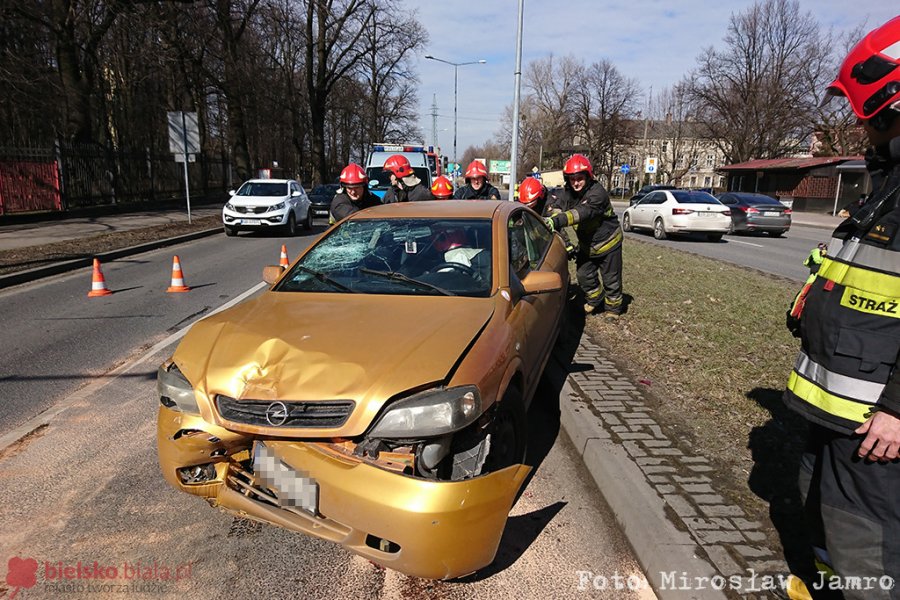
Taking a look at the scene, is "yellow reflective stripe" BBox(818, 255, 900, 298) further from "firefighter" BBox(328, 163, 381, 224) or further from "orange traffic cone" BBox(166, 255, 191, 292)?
"orange traffic cone" BBox(166, 255, 191, 292)

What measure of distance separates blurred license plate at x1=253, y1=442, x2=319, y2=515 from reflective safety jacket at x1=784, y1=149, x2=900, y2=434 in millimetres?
1883

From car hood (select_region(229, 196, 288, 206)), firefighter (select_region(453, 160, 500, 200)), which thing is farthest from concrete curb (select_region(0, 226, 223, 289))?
firefighter (select_region(453, 160, 500, 200))

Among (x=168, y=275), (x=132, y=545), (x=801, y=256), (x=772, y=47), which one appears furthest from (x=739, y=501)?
(x=772, y=47)

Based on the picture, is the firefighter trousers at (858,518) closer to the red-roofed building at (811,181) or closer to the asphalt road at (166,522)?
the asphalt road at (166,522)

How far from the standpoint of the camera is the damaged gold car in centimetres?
213

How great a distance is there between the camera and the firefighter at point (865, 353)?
5.76 ft

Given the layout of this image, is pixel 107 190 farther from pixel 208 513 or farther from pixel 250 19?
pixel 208 513

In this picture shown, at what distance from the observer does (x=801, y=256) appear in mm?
13766

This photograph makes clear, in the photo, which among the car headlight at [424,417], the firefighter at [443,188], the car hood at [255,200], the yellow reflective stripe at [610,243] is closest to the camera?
the car headlight at [424,417]

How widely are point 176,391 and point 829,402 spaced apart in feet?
8.61

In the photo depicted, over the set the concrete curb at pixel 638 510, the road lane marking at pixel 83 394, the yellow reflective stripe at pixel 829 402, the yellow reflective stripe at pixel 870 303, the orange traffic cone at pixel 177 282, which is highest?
the yellow reflective stripe at pixel 870 303

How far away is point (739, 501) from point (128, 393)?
453 centimetres

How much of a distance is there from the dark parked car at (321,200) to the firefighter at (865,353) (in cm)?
2470

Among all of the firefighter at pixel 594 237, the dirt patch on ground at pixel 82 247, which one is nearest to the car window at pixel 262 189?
the dirt patch on ground at pixel 82 247
